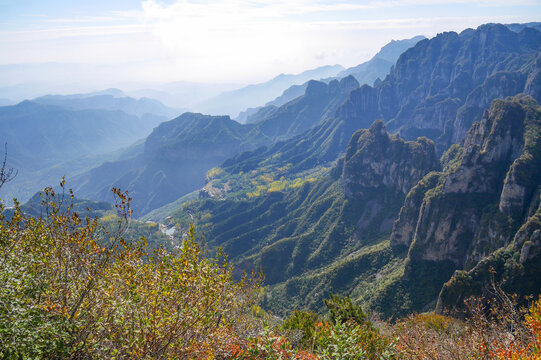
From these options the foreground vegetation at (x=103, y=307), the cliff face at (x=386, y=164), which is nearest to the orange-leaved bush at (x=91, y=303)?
the foreground vegetation at (x=103, y=307)

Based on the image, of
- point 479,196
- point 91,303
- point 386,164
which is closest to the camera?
point 91,303

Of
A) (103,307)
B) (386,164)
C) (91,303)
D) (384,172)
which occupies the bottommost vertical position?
(384,172)

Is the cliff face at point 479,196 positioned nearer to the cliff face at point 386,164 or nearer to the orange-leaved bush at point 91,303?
the cliff face at point 386,164

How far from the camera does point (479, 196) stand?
3866 inches

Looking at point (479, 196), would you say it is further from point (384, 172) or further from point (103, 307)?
point (103, 307)

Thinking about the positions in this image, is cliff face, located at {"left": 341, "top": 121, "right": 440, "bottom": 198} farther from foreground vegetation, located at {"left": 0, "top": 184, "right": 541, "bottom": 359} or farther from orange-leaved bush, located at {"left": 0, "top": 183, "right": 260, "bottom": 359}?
orange-leaved bush, located at {"left": 0, "top": 183, "right": 260, "bottom": 359}

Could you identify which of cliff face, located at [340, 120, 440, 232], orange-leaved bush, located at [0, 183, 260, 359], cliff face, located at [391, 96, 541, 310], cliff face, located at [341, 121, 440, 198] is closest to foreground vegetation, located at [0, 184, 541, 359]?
orange-leaved bush, located at [0, 183, 260, 359]

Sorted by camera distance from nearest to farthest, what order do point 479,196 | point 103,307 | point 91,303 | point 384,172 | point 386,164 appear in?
point 91,303
point 103,307
point 479,196
point 386,164
point 384,172

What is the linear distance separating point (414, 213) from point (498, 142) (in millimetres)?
38946

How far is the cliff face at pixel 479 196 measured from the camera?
85.8 metres

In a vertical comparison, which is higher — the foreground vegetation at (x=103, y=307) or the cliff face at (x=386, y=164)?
the foreground vegetation at (x=103, y=307)

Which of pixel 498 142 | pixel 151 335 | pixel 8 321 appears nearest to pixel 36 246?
pixel 8 321

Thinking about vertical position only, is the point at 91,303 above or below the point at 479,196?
above

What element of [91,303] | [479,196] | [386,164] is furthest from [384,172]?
[91,303]
